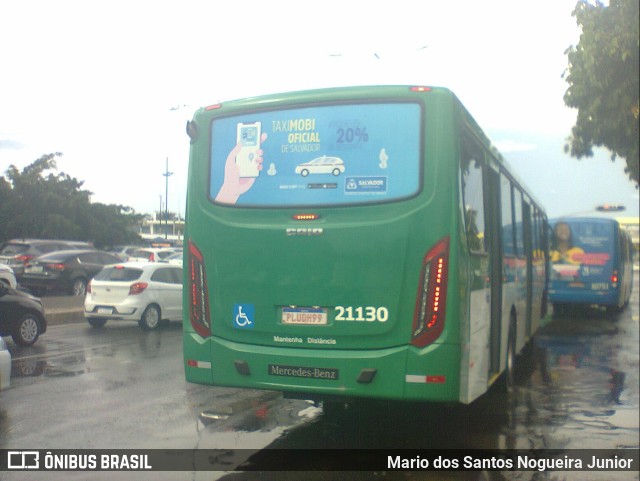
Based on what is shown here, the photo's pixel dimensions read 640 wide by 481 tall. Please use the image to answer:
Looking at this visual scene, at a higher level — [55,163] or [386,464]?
[55,163]

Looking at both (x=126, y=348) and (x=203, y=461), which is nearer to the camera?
(x=203, y=461)

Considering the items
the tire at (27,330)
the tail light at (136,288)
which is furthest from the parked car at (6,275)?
the tail light at (136,288)

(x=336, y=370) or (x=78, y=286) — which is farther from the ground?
(x=336, y=370)

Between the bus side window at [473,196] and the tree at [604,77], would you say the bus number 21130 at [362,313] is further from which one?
the tree at [604,77]

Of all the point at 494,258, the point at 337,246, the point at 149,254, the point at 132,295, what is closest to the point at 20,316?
the point at 132,295

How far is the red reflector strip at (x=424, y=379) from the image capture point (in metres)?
6.12

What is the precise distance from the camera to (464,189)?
6.56 m

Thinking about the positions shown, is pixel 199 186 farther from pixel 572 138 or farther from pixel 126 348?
pixel 572 138

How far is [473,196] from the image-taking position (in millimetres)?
7062

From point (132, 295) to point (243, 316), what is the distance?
10833 millimetres

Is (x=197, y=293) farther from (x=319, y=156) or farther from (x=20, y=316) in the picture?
(x=20, y=316)

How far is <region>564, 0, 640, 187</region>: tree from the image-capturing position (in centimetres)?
1203

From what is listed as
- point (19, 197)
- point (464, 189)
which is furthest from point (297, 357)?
point (19, 197)

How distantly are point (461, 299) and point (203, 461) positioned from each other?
2.43m
